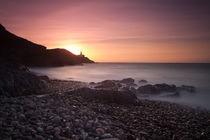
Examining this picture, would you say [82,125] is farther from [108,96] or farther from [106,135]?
[108,96]

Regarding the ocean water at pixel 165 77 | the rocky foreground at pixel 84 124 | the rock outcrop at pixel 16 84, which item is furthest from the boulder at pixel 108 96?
the ocean water at pixel 165 77

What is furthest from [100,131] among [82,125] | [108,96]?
[108,96]

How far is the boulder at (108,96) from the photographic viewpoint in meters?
8.86

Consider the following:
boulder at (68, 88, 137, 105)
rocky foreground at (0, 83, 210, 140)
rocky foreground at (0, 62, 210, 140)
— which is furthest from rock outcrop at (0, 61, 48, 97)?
boulder at (68, 88, 137, 105)

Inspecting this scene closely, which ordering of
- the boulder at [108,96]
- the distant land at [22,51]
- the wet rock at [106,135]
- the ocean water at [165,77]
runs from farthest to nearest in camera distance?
1. the distant land at [22,51]
2. the ocean water at [165,77]
3. the boulder at [108,96]
4. the wet rock at [106,135]

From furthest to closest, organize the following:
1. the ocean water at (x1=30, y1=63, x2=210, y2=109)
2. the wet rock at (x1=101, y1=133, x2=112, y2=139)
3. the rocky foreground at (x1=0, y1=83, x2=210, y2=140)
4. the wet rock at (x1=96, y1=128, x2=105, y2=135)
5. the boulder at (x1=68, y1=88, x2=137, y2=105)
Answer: the ocean water at (x1=30, y1=63, x2=210, y2=109) → the boulder at (x1=68, y1=88, x2=137, y2=105) → the wet rock at (x1=96, y1=128, x2=105, y2=135) → the wet rock at (x1=101, y1=133, x2=112, y2=139) → the rocky foreground at (x1=0, y1=83, x2=210, y2=140)

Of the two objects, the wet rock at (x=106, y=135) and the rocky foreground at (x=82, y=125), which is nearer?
the rocky foreground at (x=82, y=125)

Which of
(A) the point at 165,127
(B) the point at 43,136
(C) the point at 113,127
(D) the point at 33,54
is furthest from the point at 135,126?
(D) the point at 33,54

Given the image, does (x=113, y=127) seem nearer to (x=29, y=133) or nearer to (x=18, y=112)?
(x=29, y=133)

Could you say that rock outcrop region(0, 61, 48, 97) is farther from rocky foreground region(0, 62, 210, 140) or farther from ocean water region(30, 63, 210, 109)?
ocean water region(30, 63, 210, 109)

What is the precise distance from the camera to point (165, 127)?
6.16 m

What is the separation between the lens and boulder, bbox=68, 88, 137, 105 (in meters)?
8.86

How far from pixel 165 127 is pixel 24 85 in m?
9.28

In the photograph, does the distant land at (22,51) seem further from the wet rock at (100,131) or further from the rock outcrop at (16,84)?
the wet rock at (100,131)
